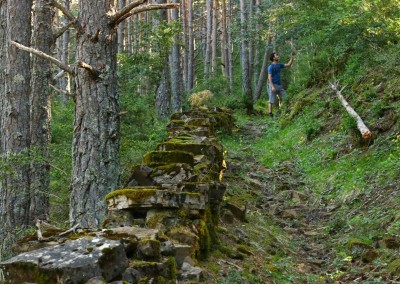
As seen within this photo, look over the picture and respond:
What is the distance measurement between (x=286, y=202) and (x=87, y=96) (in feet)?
14.9

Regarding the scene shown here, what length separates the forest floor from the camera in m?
5.66

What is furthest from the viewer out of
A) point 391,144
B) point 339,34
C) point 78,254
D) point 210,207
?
point 339,34

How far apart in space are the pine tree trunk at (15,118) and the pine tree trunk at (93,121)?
306 cm

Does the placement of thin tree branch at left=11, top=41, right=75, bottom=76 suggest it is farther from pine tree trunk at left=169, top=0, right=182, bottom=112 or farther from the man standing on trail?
the man standing on trail

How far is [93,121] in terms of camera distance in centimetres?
624

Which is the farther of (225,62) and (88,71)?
(225,62)

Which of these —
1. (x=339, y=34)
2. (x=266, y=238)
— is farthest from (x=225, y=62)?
A: (x=266, y=238)

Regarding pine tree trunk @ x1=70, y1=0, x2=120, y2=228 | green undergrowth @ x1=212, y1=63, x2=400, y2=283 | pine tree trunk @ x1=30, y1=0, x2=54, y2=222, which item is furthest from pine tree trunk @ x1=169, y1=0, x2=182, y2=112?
pine tree trunk @ x1=70, y1=0, x2=120, y2=228

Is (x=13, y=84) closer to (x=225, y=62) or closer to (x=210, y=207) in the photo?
(x=210, y=207)

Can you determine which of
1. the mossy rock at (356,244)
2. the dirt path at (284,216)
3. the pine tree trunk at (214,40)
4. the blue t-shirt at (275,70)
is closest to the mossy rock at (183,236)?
the dirt path at (284,216)

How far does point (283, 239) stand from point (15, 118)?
5.51m

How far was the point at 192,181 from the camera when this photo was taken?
19.4 feet

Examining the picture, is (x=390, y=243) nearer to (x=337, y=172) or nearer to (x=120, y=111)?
(x=337, y=172)

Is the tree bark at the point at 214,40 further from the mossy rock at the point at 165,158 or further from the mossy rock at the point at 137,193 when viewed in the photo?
the mossy rock at the point at 137,193
